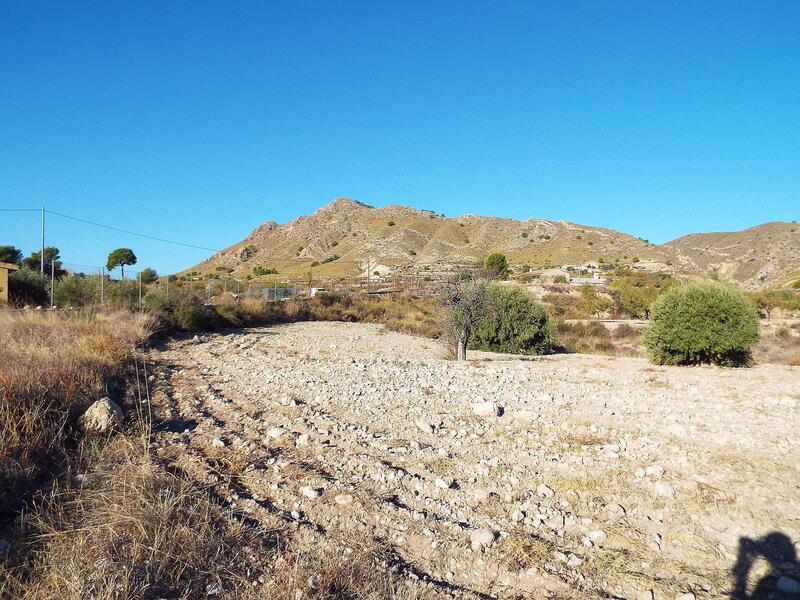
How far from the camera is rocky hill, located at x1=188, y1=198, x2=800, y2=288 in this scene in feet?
205

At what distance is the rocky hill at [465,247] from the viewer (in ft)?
205

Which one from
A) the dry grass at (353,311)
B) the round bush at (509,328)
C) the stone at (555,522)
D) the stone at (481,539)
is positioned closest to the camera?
the stone at (481,539)

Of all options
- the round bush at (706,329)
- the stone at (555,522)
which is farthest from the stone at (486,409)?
the round bush at (706,329)

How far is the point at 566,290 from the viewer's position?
1618 inches

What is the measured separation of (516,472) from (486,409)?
2006mm

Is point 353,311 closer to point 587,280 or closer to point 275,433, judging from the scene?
point 275,433

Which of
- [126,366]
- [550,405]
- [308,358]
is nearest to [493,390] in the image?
[550,405]

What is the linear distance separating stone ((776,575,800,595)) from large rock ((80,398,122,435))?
5511 mm

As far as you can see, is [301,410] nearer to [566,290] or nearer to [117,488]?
[117,488]

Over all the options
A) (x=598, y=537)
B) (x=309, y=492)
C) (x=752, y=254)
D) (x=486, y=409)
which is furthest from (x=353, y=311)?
(x=752, y=254)

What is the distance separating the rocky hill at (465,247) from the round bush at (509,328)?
123 ft

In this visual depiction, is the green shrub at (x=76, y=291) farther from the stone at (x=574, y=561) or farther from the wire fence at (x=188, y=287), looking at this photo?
the stone at (x=574, y=561)

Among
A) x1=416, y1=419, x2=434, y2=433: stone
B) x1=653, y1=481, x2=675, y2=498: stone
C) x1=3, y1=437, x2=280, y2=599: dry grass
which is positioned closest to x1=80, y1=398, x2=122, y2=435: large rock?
x1=3, y1=437, x2=280, y2=599: dry grass

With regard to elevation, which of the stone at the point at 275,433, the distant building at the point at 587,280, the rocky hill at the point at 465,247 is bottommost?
the stone at the point at 275,433
